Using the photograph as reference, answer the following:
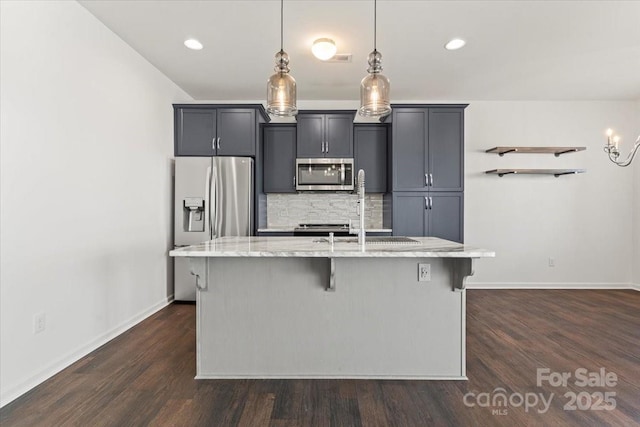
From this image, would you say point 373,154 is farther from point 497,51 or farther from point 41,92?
point 41,92

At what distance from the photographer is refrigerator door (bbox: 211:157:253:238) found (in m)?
3.98

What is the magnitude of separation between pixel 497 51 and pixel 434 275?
7.92ft

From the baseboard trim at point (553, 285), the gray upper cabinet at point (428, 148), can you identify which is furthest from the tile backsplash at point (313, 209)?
the baseboard trim at point (553, 285)

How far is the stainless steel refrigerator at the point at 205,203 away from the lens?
3.97 meters

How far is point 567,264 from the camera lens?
4758 millimetres

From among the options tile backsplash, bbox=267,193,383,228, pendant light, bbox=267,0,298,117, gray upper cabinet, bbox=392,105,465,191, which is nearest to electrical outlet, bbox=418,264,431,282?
pendant light, bbox=267,0,298,117

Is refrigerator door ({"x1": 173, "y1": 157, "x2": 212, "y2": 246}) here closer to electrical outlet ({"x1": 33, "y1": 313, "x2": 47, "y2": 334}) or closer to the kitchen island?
electrical outlet ({"x1": 33, "y1": 313, "x2": 47, "y2": 334})

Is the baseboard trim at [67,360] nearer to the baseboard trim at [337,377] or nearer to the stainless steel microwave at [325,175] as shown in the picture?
the baseboard trim at [337,377]

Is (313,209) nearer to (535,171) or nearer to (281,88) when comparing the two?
(281,88)

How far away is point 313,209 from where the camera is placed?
189 inches

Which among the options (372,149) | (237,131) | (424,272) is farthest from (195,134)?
(424,272)

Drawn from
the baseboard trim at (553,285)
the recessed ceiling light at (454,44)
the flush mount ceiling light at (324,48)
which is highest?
the recessed ceiling light at (454,44)

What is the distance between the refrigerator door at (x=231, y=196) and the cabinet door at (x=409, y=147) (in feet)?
6.01

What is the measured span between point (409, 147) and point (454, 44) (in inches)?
53.5
